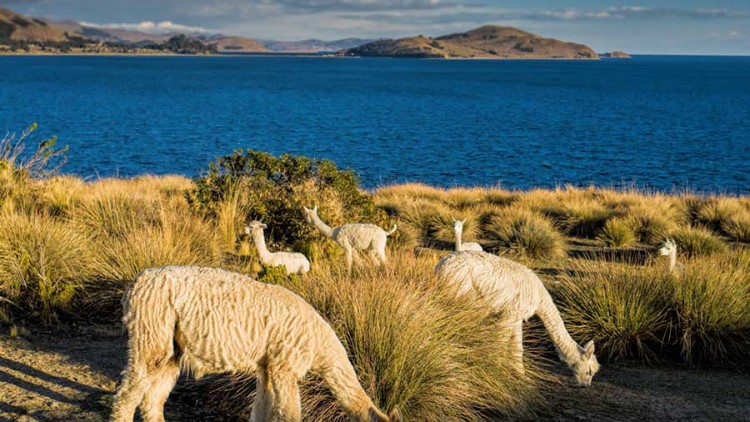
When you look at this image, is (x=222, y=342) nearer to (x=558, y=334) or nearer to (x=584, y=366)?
(x=558, y=334)

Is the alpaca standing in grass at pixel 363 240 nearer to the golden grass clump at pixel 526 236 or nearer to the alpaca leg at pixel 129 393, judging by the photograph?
the alpaca leg at pixel 129 393

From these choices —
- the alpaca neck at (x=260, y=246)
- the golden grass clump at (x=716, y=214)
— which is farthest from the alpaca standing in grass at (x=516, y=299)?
the golden grass clump at (x=716, y=214)

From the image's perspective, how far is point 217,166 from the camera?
560 inches

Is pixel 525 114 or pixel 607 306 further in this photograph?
pixel 525 114

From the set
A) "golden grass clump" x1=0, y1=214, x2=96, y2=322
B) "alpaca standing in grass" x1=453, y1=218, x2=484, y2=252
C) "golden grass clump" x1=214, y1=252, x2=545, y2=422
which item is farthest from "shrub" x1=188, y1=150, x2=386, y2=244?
"golden grass clump" x1=214, y1=252, x2=545, y2=422

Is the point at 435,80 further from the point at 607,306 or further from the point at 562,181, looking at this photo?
the point at 607,306

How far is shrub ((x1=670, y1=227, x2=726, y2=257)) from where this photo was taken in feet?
47.6

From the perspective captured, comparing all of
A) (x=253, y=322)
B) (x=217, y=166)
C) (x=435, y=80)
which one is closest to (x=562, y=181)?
(x=217, y=166)

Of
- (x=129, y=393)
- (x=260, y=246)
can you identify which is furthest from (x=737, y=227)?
(x=129, y=393)

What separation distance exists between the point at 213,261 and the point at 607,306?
5142mm

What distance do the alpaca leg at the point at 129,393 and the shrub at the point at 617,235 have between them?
12.8m

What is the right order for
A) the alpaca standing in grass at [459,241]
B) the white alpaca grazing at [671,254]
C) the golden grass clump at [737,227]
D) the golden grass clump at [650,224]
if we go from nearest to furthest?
the alpaca standing in grass at [459,241]
the white alpaca grazing at [671,254]
the golden grass clump at [650,224]
the golden grass clump at [737,227]

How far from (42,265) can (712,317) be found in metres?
7.85

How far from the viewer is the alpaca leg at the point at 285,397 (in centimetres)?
495
